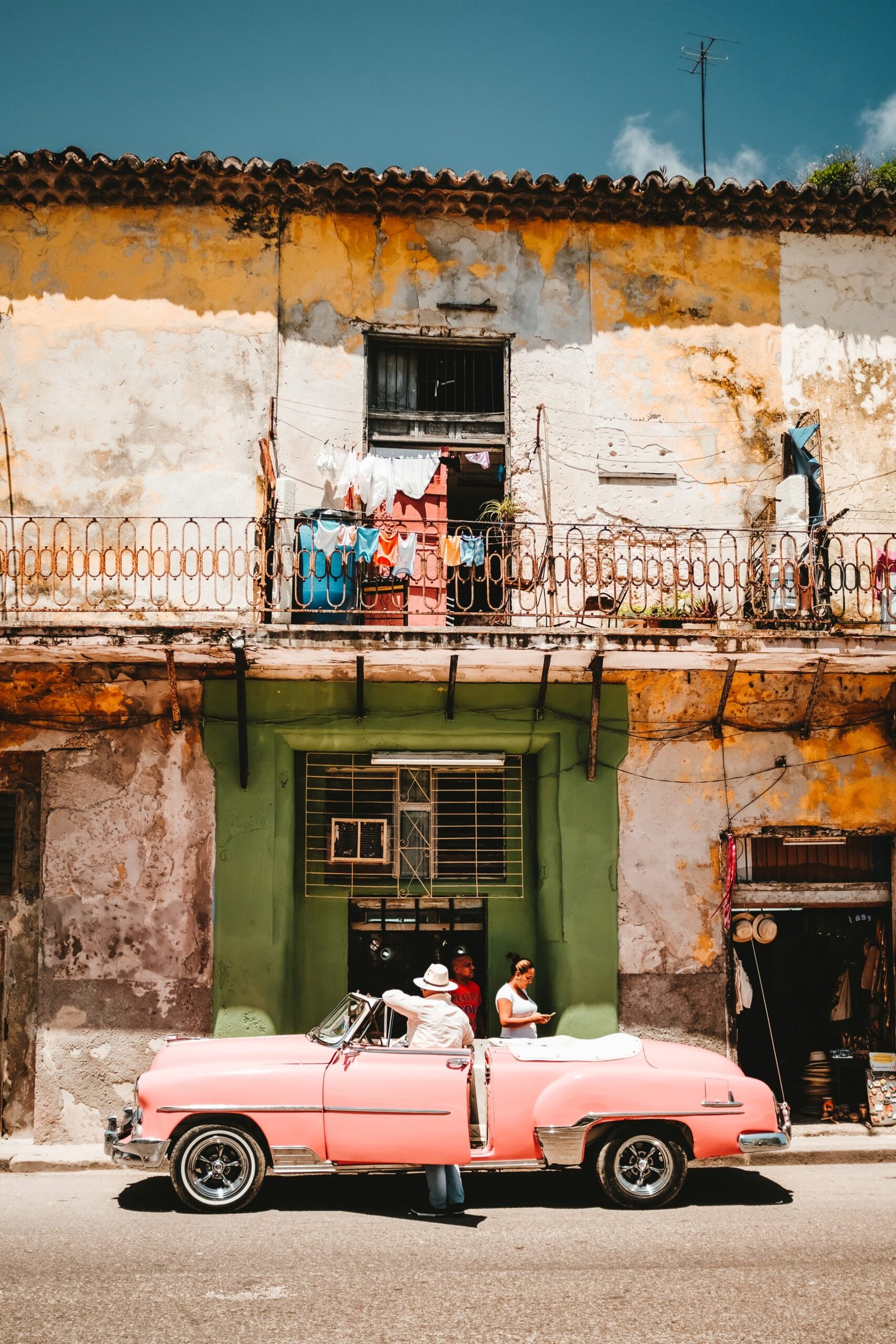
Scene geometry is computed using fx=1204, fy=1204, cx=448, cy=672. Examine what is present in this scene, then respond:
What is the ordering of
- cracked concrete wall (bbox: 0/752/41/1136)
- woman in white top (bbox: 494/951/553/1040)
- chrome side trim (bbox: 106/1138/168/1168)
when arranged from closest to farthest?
chrome side trim (bbox: 106/1138/168/1168) < woman in white top (bbox: 494/951/553/1040) < cracked concrete wall (bbox: 0/752/41/1136)

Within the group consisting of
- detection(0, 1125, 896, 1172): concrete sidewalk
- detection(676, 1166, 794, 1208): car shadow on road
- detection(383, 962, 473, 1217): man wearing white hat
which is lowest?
detection(0, 1125, 896, 1172): concrete sidewalk

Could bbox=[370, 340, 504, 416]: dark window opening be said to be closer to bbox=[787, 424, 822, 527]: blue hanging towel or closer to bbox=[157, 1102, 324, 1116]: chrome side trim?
bbox=[787, 424, 822, 527]: blue hanging towel

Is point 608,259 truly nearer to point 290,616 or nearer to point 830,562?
point 830,562

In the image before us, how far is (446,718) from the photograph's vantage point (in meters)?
11.1

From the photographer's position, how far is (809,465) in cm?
1153

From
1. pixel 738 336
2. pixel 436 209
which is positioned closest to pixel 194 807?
pixel 436 209

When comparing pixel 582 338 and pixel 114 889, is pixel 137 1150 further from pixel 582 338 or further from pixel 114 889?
pixel 582 338

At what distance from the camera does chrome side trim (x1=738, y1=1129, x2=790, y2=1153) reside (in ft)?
25.4

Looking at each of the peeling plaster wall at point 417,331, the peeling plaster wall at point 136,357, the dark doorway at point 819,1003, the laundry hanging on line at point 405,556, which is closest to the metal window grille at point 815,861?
the dark doorway at point 819,1003

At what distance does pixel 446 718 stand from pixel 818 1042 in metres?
4.76

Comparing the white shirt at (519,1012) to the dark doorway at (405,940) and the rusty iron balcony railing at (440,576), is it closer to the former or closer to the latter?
the dark doorway at (405,940)

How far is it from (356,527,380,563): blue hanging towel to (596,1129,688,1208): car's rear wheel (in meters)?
5.30

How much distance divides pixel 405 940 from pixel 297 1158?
3874 mm

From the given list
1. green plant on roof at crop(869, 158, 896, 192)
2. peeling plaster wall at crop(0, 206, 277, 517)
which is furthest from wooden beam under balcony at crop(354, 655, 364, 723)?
green plant on roof at crop(869, 158, 896, 192)
